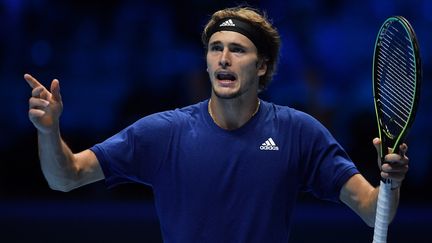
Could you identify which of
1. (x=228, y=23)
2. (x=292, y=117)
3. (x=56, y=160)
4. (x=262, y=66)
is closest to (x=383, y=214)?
(x=292, y=117)

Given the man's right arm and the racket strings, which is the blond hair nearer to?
the racket strings

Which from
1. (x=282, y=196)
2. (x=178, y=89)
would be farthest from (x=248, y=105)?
(x=178, y=89)

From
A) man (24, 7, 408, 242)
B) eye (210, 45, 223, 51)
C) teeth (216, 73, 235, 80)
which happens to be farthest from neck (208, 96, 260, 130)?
eye (210, 45, 223, 51)

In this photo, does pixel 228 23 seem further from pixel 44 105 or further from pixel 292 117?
pixel 44 105

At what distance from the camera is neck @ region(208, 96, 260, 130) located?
4410 mm

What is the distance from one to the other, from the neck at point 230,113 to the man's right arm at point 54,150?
0.62 metres

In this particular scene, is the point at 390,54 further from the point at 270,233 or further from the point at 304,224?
the point at 304,224

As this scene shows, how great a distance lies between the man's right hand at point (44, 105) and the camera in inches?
149

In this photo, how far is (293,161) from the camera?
4.31 m

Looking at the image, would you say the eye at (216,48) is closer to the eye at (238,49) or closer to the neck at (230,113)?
the eye at (238,49)

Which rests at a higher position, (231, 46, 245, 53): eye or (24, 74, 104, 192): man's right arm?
(231, 46, 245, 53): eye

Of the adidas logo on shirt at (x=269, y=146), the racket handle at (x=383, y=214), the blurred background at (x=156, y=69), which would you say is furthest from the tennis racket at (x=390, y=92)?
the blurred background at (x=156, y=69)

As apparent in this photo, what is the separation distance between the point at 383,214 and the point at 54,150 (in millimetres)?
1429

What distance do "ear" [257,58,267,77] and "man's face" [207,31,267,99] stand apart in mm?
30
